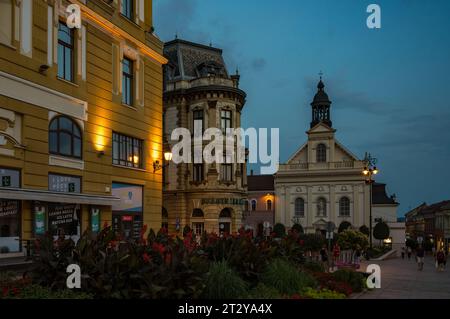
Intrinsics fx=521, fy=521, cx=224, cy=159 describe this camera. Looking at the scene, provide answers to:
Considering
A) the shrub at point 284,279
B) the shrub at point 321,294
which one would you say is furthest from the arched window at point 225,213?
the shrub at point 284,279

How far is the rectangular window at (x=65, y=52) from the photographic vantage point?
2138cm

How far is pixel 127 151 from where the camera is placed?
26078mm

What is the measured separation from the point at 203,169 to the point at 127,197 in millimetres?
24394

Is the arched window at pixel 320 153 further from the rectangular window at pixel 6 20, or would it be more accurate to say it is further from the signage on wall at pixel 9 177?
the rectangular window at pixel 6 20

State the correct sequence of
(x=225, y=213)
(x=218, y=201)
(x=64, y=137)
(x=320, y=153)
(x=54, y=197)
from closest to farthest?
(x=54, y=197) → (x=64, y=137) → (x=218, y=201) → (x=225, y=213) → (x=320, y=153)

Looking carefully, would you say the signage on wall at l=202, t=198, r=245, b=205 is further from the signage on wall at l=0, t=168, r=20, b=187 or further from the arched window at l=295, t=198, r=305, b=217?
the arched window at l=295, t=198, r=305, b=217

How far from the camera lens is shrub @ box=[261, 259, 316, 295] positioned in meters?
14.3

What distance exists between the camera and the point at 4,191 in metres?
17.0

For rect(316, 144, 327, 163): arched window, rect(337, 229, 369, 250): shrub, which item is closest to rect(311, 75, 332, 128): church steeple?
rect(316, 144, 327, 163): arched window

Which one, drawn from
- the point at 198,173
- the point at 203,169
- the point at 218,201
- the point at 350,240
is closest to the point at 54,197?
the point at 350,240

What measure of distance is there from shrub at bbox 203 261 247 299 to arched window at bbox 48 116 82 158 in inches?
423

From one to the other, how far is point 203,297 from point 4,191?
8664 mm

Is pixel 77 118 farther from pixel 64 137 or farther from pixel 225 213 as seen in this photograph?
pixel 225 213

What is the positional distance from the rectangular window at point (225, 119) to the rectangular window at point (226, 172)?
358 centimetres
